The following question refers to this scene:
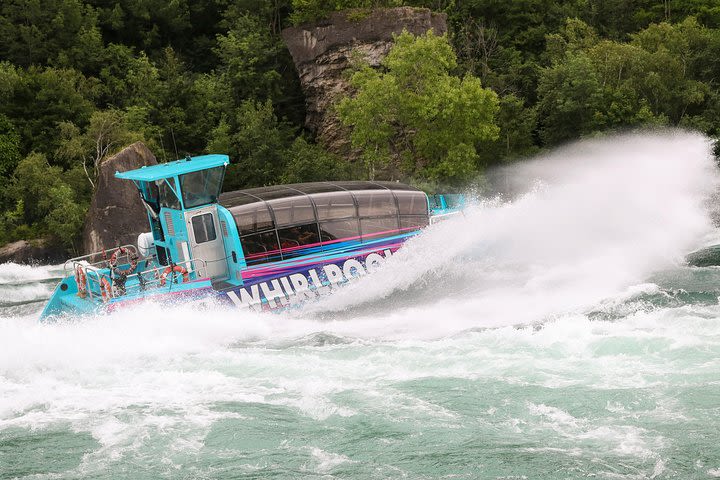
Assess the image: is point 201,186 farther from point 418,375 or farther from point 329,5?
point 329,5

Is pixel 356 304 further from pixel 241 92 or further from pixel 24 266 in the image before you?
pixel 241 92

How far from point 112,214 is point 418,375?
22.3m

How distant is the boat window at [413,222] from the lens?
24734mm

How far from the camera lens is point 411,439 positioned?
15320 millimetres

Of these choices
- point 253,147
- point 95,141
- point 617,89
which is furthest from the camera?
point 253,147

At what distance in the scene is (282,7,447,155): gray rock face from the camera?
43656mm

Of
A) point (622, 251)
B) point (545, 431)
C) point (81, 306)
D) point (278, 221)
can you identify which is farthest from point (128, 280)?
point (622, 251)

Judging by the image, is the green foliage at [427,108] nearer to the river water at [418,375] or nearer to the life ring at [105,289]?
the river water at [418,375]

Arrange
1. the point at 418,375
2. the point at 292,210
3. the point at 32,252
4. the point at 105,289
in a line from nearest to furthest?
the point at 418,375 → the point at 105,289 → the point at 292,210 → the point at 32,252

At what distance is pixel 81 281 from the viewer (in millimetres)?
23250

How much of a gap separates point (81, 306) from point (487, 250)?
1098 cm

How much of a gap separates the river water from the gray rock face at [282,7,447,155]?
58.5ft

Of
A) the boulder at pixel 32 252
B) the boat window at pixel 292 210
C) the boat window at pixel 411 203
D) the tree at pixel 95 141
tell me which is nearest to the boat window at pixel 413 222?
the boat window at pixel 411 203

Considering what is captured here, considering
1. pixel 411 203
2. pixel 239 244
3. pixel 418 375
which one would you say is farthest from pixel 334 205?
pixel 418 375
